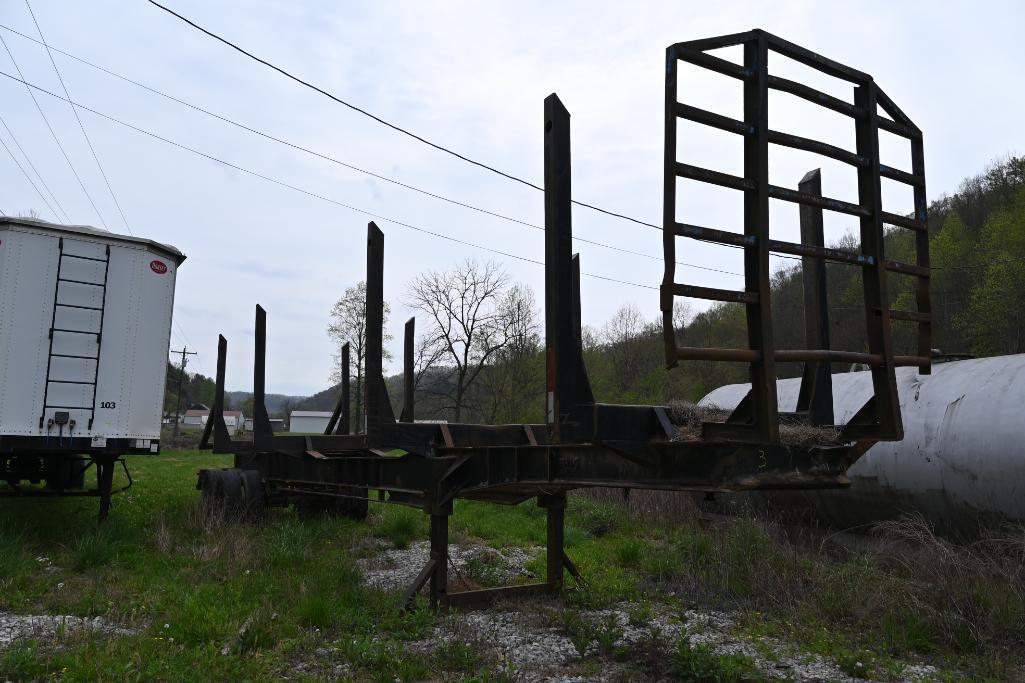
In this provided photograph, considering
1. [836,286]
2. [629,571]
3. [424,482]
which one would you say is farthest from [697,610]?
[836,286]

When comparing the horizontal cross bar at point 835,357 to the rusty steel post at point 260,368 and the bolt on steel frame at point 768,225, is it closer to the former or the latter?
the bolt on steel frame at point 768,225

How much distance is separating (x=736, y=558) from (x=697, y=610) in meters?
1.11

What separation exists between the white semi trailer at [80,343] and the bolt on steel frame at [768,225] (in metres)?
8.79

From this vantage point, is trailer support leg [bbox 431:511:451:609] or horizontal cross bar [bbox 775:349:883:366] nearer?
horizontal cross bar [bbox 775:349:883:366]

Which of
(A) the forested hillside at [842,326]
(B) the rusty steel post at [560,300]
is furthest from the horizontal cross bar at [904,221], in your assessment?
(A) the forested hillside at [842,326]

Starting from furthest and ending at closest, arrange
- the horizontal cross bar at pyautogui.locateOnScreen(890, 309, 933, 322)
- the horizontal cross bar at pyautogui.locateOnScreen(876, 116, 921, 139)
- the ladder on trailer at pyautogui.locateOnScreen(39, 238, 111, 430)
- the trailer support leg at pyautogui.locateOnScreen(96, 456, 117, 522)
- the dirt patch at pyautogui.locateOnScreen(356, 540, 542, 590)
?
the trailer support leg at pyautogui.locateOnScreen(96, 456, 117, 522) < the ladder on trailer at pyautogui.locateOnScreen(39, 238, 111, 430) < the dirt patch at pyautogui.locateOnScreen(356, 540, 542, 590) < the horizontal cross bar at pyautogui.locateOnScreen(876, 116, 921, 139) < the horizontal cross bar at pyautogui.locateOnScreen(890, 309, 933, 322)

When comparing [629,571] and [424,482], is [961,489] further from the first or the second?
[424,482]

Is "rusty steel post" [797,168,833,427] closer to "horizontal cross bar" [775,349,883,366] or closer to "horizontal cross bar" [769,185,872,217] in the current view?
"horizontal cross bar" [769,185,872,217]

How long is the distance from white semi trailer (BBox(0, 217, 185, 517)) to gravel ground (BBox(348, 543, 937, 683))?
4.88m

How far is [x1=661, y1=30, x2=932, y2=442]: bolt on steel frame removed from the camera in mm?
4121

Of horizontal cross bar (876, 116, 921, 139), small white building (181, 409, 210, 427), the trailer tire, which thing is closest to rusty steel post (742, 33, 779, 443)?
horizontal cross bar (876, 116, 921, 139)

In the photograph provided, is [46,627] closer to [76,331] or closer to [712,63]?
[76,331]

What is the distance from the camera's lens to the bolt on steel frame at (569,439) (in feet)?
14.1

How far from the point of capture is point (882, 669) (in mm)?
5699
